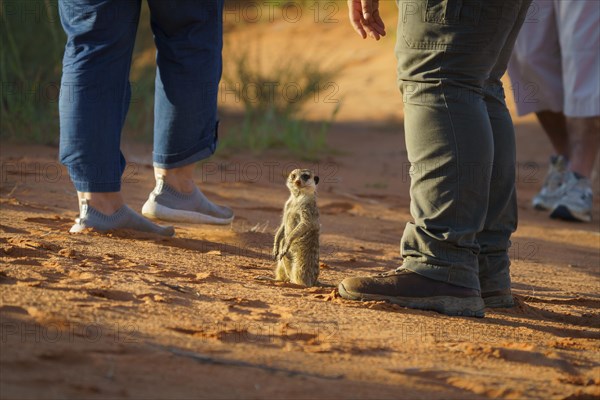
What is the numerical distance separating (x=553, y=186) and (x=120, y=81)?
12.3ft

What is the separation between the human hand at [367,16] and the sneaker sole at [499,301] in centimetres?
113

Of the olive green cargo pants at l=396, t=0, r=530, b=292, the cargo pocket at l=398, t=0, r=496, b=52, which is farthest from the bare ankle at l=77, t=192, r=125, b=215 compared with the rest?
the cargo pocket at l=398, t=0, r=496, b=52

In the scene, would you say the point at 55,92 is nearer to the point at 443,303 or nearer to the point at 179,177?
the point at 179,177

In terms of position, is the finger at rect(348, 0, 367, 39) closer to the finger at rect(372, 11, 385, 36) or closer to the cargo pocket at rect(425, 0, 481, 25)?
the finger at rect(372, 11, 385, 36)

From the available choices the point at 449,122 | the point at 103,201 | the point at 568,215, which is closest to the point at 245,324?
the point at 449,122

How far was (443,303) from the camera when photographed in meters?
3.36

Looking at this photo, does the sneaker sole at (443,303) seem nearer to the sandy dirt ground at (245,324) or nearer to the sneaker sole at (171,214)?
the sandy dirt ground at (245,324)

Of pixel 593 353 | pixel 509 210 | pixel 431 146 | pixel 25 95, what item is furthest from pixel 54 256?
pixel 25 95

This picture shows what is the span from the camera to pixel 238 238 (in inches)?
183

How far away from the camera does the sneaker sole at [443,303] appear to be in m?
3.35

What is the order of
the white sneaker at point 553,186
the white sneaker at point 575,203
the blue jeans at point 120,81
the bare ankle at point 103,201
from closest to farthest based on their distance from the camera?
the blue jeans at point 120,81, the bare ankle at point 103,201, the white sneaker at point 575,203, the white sneaker at point 553,186

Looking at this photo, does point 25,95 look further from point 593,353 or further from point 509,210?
point 593,353

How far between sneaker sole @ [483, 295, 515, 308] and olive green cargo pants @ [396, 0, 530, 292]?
0.82 ft

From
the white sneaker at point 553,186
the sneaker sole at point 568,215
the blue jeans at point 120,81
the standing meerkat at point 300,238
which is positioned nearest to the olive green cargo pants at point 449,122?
the standing meerkat at point 300,238
